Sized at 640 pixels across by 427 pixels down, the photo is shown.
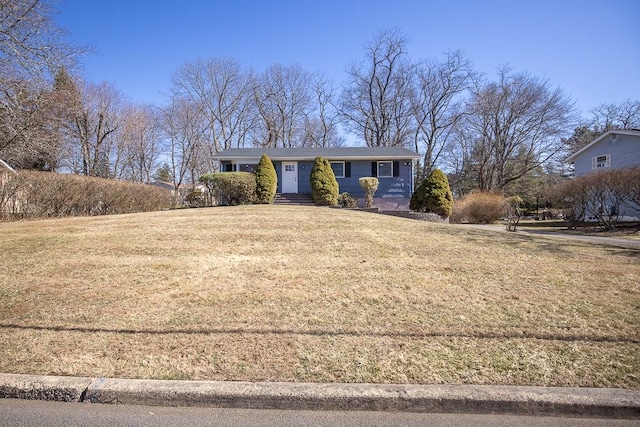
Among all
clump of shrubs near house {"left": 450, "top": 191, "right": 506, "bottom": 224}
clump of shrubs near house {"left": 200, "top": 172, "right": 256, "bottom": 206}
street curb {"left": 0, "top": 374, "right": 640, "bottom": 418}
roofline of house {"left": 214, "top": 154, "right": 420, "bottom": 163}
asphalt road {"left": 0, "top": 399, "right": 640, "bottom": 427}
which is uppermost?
roofline of house {"left": 214, "top": 154, "right": 420, "bottom": 163}

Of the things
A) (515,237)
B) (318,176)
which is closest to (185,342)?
(515,237)

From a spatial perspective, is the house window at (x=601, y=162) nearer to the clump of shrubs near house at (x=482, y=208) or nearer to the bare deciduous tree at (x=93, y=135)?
the clump of shrubs near house at (x=482, y=208)

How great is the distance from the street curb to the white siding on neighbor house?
21249 mm

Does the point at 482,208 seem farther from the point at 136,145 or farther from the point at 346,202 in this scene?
the point at 136,145

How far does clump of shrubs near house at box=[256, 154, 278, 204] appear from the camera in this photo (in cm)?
1623

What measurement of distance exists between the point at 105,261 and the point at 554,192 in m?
19.5

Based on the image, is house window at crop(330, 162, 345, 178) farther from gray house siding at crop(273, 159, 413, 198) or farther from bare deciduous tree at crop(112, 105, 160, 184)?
bare deciduous tree at crop(112, 105, 160, 184)

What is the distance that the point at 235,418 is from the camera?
235 centimetres

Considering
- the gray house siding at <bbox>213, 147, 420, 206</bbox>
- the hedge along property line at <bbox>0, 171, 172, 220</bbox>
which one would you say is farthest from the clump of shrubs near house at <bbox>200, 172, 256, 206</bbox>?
the gray house siding at <bbox>213, 147, 420, 206</bbox>

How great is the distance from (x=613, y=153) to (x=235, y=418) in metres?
26.0

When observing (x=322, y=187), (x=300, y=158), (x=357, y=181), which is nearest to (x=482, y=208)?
(x=357, y=181)

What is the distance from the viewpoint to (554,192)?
56.5 feet

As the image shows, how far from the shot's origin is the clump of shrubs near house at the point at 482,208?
19.5 m

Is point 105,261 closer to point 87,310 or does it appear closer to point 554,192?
point 87,310
